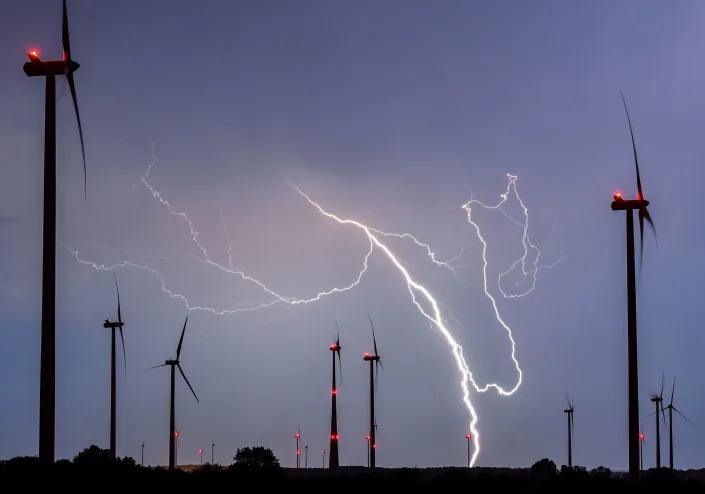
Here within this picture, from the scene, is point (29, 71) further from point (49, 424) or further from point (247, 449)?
point (247, 449)

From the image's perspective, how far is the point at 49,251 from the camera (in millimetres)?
41781

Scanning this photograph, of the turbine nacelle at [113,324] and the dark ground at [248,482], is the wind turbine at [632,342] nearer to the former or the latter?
the dark ground at [248,482]

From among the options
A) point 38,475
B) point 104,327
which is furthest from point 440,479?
point 104,327

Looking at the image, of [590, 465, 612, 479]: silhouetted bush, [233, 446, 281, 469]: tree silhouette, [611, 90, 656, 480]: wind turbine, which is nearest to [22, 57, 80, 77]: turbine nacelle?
[611, 90, 656, 480]: wind turbine

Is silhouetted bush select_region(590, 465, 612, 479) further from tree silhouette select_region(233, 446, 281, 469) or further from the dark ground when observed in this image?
tree silhouette select_region(233, 446, 281, 469)

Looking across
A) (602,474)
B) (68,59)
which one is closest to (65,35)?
(68,59)

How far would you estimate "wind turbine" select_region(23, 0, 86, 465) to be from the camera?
4016cm

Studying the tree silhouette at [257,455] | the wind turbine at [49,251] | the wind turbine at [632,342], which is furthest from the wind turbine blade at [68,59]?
the tree silhouette at [257,455]

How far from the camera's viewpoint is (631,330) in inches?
1978

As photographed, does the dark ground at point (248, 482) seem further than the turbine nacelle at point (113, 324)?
No

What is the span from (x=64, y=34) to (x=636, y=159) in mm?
27925

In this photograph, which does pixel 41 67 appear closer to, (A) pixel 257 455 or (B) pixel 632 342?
(B) pixel 632 342

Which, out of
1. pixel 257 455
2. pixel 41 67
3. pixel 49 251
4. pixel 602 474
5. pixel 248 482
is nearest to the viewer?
pixel 49 251

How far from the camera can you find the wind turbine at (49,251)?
132ft
